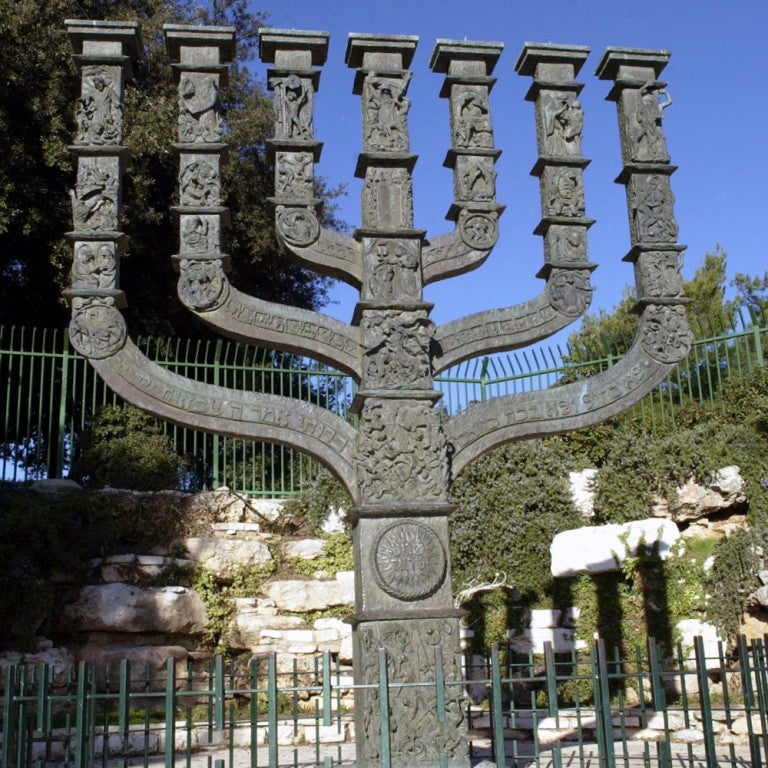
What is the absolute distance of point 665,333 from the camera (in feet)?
17.4

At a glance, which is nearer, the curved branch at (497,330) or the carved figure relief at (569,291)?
the curved branch at (497,330)

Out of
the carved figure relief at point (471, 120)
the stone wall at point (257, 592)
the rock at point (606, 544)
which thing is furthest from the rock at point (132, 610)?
the carved figure relief at point (471, 120)

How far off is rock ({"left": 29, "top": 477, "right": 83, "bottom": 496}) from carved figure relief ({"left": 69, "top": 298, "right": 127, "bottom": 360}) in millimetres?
4411

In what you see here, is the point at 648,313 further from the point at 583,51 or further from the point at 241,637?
the point at 241,637

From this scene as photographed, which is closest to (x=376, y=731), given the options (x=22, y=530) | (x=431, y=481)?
(x=431, y=481)

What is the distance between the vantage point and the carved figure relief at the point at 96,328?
4820 mm

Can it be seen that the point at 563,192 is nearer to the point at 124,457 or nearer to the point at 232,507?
the point at 232,507

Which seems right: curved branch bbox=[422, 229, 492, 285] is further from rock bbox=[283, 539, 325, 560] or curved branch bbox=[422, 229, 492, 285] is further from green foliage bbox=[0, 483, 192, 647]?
green foliage bbox=[0, 483, 192, 647]

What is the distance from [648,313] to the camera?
17.6 ft

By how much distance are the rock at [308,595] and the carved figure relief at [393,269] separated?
13.8 feet

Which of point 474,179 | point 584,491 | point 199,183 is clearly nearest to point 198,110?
point 199,183

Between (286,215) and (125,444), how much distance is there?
5.48 m

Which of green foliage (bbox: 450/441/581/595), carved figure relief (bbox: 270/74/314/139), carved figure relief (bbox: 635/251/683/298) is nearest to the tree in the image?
green foliage (bbox: 450/441/581/595)

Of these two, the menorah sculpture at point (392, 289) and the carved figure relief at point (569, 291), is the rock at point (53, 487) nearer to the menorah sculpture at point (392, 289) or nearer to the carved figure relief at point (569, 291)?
the menorah sculpture at point (392, 289)
